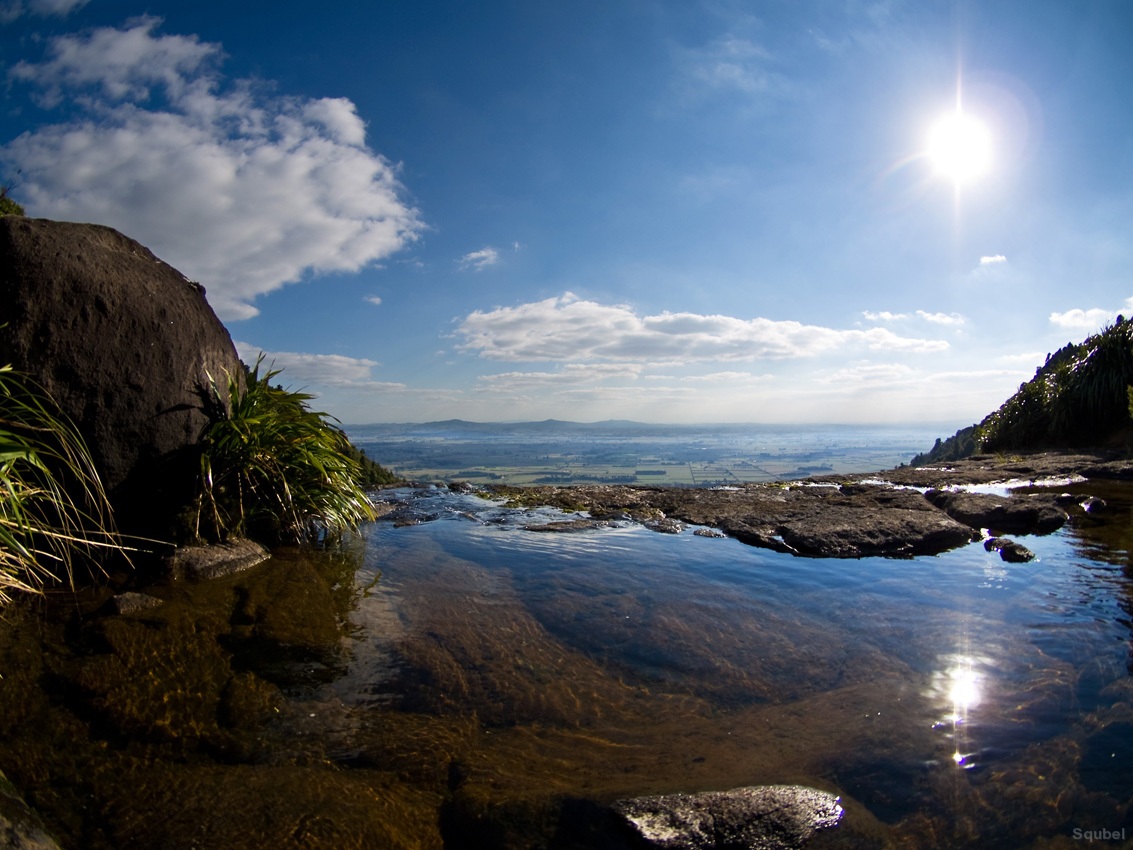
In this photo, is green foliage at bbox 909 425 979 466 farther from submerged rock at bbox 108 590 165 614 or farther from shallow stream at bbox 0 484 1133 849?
submerged rock at bbox 108 590 165 614

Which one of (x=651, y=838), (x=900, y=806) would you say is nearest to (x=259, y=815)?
(x=651, y=838)

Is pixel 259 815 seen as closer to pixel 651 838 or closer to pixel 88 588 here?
pixel 651 838

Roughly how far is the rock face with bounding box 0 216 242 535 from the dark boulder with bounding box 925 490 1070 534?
9.93 metres

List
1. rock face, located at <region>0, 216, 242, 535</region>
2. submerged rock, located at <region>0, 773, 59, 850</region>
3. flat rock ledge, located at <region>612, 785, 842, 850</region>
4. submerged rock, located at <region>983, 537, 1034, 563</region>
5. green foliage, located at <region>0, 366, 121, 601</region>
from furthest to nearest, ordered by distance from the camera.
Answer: submerged rock, located at <region>983, 537, 1034, 563</region>, rock face, located at <region>0, 216, 242, 535</region>, green foliage, located at <region>0, 366, 121, 601</region>, flat rock ledge, located at <region>612, 785, 842, 850</region>, submerged rock, located at <region>0, 773, 59, 850</region>

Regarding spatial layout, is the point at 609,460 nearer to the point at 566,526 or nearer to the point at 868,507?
the point at 868,507

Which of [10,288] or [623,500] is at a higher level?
[10,288]

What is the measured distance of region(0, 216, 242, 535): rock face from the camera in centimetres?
472

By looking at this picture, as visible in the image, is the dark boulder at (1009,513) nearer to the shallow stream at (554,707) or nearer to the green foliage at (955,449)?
the shallow stream at (554,707)

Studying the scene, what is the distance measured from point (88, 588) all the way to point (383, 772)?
352 centimetres

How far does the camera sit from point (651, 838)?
2164 mm

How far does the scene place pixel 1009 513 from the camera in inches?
294

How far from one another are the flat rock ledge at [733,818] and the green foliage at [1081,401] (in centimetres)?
1959

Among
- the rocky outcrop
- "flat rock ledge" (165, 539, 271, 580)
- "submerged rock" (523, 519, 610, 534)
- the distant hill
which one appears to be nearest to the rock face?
"flat rock ledge" (165, 539, 271, 580)

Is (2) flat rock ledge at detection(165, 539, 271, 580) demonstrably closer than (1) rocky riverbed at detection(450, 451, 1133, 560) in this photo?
Yes
